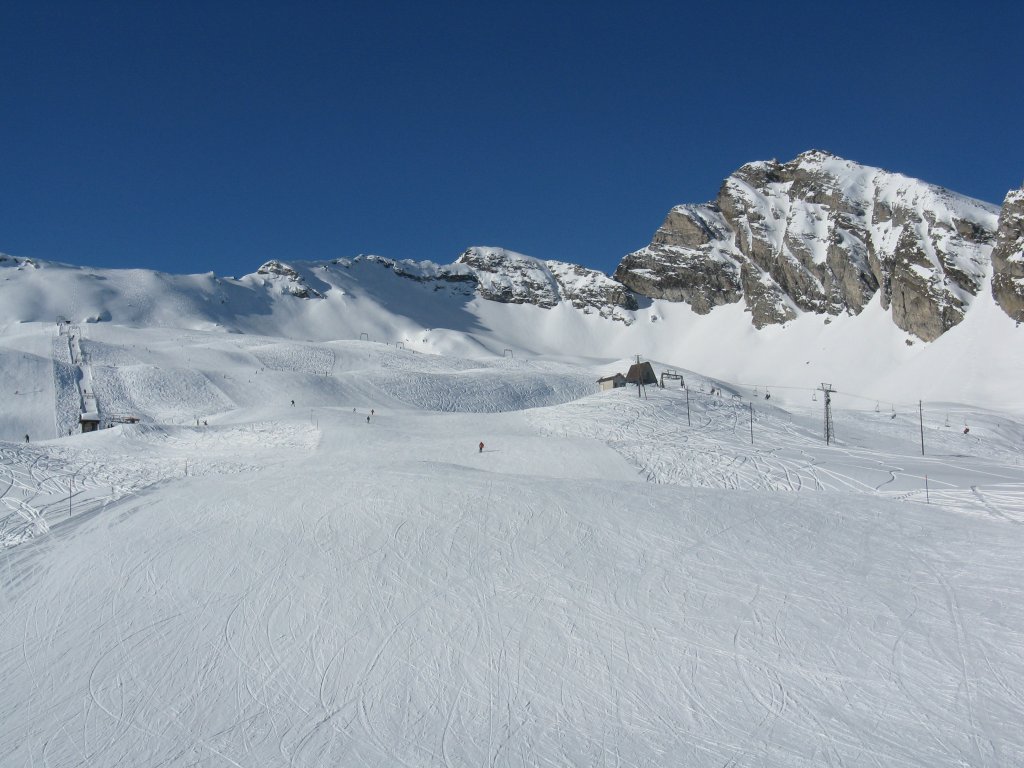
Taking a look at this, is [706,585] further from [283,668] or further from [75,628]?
[75,628]

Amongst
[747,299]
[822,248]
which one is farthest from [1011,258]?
[747,299]

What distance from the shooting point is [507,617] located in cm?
1322

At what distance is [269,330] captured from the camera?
509ft

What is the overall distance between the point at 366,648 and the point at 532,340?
527ft

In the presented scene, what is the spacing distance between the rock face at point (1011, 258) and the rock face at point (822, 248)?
286 inches

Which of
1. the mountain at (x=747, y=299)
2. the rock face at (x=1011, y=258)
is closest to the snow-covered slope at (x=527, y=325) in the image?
the mountain at (x=747, y=299)

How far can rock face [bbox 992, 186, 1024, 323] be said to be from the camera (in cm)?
9819

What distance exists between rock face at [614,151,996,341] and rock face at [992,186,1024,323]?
7.27 meters

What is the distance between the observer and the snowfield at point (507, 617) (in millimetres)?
9758

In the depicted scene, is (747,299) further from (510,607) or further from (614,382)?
(510,607)

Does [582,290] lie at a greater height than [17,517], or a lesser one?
greater

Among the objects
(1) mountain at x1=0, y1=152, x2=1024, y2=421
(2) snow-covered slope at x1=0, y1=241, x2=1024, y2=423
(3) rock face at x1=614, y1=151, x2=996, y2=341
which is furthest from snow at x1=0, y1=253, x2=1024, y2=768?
(3) rock face at x1=614, y1=151, x2=996, y2=341

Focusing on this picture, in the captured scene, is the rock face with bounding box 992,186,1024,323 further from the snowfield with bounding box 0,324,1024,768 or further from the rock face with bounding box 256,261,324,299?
the rock face with bounding box 256,261,324,299

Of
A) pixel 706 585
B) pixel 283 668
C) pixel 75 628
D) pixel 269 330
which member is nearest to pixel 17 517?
pixel 75 628
